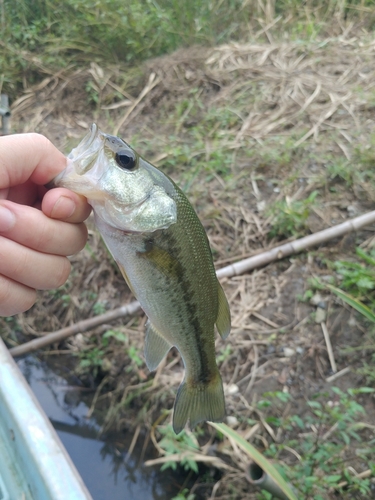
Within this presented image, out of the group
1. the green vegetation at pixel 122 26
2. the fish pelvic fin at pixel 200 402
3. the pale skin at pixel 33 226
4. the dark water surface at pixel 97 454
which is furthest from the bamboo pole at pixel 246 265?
the green vegetation at pixel 122 26

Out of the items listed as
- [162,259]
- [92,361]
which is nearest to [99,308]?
[92,361]

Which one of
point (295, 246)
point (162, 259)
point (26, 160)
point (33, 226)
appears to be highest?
point (26, 160)

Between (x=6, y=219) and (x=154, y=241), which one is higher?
(x=6, y=219)

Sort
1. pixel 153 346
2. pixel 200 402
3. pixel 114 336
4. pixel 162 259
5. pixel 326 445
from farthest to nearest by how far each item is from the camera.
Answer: pixel 114 336, pixel 326 445, pixel 200 402, pixel 153 346, pixel 162 259

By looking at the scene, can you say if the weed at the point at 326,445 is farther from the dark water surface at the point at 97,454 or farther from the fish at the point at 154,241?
the fish at the point at 154,241

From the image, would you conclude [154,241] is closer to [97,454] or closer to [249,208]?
[97,454]

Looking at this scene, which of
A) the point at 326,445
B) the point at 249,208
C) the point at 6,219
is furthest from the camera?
the point at 249,208
